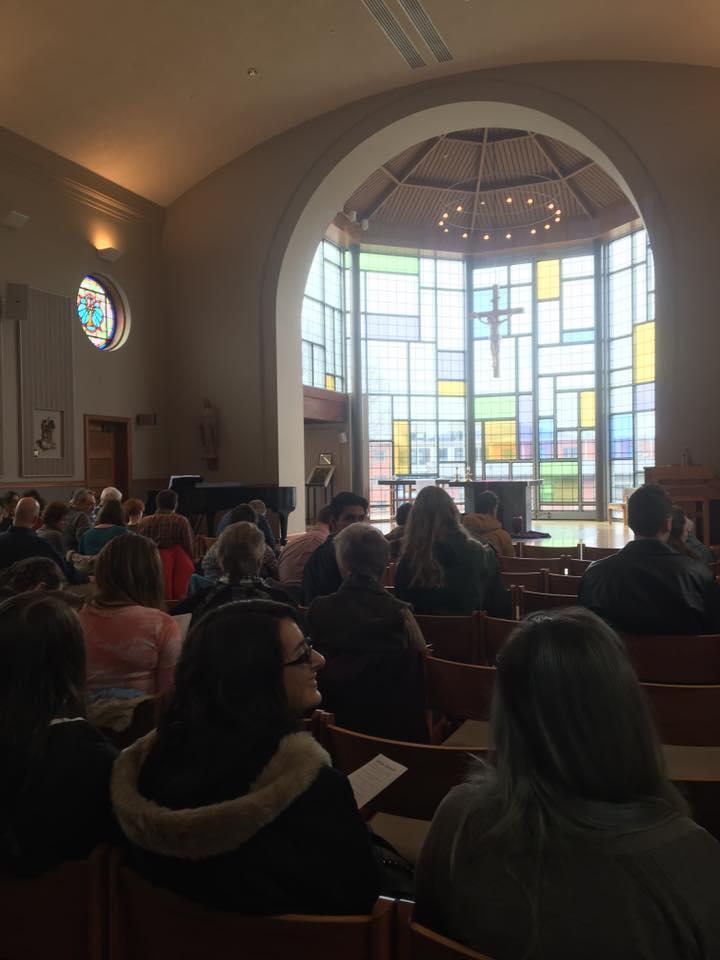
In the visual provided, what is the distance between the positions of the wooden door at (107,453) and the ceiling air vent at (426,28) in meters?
6.62

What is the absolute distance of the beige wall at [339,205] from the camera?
30.3 feet

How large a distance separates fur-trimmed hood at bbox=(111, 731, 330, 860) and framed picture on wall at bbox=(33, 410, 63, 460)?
31.2 ft

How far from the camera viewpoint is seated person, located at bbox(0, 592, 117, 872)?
1.28m

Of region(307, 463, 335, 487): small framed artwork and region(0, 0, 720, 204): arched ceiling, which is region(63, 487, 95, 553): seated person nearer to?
region(0, 0, 720, 204): arched ceiling

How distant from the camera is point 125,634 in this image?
2.44 metres

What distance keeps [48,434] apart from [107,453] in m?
1.25

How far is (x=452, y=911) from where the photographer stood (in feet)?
3.50

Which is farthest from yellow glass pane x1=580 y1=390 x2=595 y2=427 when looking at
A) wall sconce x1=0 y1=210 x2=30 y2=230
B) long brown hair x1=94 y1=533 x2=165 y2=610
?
long brown hair x1=94 y1=533 x2=165 y2=610

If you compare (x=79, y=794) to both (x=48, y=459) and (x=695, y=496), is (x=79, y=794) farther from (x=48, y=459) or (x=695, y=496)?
(x=48, y=459)

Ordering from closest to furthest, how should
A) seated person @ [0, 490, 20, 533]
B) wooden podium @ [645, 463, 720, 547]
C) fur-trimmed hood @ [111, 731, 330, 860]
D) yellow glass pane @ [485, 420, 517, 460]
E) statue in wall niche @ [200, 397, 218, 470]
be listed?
fur-trimmed hood @ [111, 731, 330, 860]
seated person @ [0, 490, 20, 533]
wooden podium @ [645, 463, 720, 547]
statue in wall niche @ [200, 397, 218, 470]
yellow glass pane @ [485, 420, 517, 460]

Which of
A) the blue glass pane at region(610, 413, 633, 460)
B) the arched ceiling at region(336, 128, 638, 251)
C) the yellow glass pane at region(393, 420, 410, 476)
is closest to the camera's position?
the arched ceiling at region(336, 128, 638, 251)

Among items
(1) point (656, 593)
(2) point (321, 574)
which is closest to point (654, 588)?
(1) point (656, 593)

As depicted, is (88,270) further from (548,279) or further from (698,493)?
(548,279)

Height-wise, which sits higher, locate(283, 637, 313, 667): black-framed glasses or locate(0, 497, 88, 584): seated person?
locate(283, 637, 313, 667): black-framed glasses
